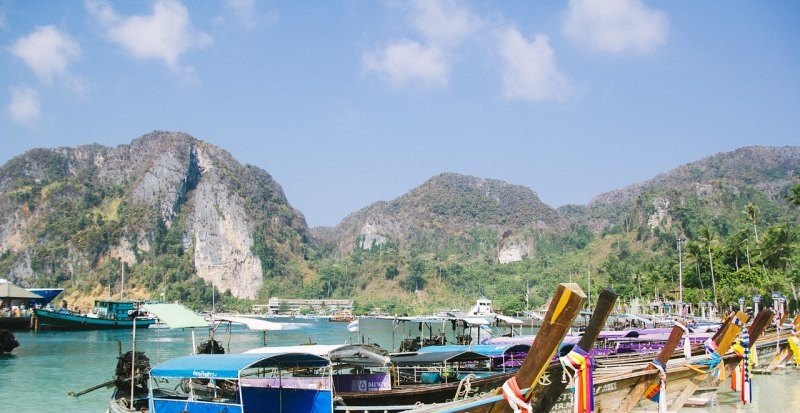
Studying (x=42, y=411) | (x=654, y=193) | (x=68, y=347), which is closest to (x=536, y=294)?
(x=654, y=193)

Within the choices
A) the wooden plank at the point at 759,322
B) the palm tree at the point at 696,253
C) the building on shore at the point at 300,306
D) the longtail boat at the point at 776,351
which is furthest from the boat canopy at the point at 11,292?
the building on shore at the point at 300,306

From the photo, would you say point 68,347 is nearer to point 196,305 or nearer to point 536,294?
point 536,294

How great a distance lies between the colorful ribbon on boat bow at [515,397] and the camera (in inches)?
288

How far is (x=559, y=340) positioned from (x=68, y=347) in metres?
63.5

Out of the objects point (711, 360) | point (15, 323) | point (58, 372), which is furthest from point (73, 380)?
point (15, 323)

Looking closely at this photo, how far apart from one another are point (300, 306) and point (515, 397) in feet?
587

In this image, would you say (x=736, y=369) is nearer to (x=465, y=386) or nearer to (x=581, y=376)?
(x=465, y=386)

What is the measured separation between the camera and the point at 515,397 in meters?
7.31

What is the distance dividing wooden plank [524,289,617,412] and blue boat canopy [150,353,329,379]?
6.34 m

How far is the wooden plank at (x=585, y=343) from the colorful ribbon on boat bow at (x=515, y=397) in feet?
0.59

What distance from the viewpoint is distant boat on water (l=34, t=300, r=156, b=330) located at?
8575cm

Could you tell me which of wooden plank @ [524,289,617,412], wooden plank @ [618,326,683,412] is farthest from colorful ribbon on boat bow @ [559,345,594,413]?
wooden plank @ [618,326,683,412]

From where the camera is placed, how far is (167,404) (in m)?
14.6

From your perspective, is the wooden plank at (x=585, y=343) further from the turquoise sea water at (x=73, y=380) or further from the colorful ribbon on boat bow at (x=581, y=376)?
the turquoise sea water at (x=73, y=380)
